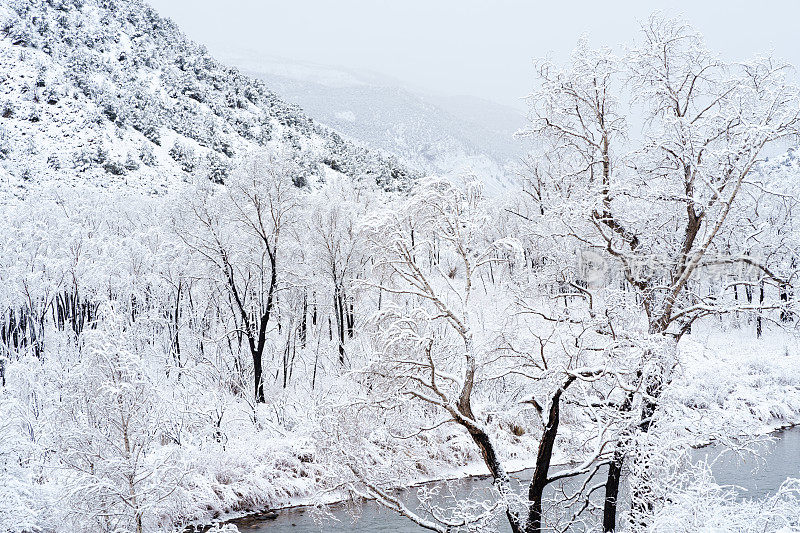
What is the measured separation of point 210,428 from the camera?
1761cm

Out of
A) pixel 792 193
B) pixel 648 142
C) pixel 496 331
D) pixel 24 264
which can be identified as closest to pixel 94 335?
pixel 496 331

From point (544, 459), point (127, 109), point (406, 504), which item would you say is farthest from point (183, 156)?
point (544, 459)

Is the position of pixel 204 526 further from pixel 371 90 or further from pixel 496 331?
pixel 371 90

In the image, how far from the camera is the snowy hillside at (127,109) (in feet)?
137

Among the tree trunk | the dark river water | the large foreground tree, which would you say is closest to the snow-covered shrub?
the dark river water

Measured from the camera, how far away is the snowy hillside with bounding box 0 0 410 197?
41.8m

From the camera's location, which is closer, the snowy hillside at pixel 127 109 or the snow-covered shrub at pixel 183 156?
the snowy hillside at pixel 127 109

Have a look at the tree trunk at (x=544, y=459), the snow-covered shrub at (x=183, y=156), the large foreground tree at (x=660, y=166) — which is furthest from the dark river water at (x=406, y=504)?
the snow-covered shrub at (x=183, y=156)

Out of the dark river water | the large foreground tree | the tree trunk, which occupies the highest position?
the large foreground tree

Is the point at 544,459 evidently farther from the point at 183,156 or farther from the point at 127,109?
the point at 127,109

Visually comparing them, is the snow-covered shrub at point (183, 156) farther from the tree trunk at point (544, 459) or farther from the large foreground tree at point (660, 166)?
the tree trunk at point (544, 459)

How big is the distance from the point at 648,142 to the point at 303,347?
22586 millimetres

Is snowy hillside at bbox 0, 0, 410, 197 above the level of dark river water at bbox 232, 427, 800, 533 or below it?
above

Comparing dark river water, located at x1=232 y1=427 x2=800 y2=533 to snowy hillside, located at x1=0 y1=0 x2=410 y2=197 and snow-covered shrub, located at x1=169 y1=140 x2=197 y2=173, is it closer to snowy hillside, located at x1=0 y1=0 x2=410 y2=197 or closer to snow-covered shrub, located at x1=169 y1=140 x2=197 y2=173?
snowy hillside, located at x1=0 y1=0 x2=410 y2=197
